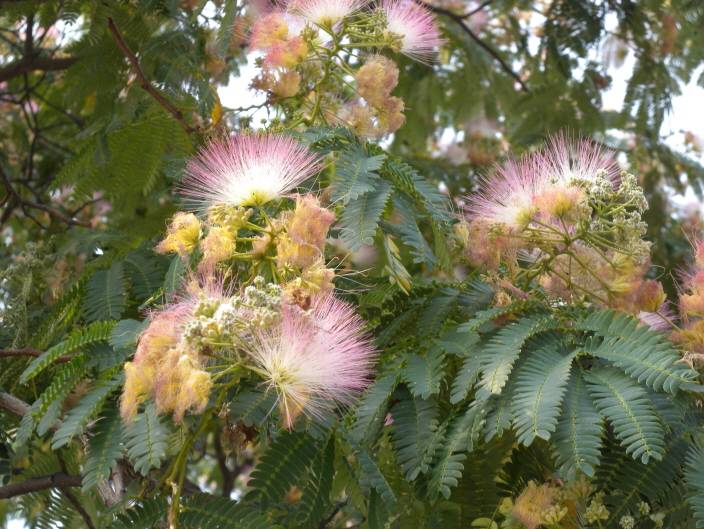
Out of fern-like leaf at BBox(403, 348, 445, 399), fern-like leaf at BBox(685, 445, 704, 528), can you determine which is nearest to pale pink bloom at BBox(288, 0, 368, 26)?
fern-like leaf at BBox(403, 348, 445, 399)

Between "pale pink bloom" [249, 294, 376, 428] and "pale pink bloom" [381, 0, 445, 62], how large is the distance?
1.26 m

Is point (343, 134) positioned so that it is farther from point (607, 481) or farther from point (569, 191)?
point (607, 481)

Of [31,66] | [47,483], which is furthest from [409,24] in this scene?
[31,66]

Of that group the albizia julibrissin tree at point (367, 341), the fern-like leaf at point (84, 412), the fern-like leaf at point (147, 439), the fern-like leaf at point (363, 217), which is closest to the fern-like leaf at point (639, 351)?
the albizia julibrissin tree at point (367, 341)

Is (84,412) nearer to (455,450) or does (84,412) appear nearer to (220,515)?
(220,515)

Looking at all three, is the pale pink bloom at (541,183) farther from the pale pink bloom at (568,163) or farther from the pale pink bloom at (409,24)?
the pale pink bloom at (409,24)

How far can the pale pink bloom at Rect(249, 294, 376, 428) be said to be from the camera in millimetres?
2328

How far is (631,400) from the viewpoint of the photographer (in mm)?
2516

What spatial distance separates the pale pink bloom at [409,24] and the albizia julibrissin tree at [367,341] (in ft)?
0.05

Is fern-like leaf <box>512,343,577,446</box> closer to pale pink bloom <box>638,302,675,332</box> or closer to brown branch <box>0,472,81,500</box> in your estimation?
pale pink bloom <box>638,302,675,332</box>

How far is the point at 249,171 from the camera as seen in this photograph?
2.71 metres

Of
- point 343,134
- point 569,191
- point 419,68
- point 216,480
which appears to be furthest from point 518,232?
point 216,480

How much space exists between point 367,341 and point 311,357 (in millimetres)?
289

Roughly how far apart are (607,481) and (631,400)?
0.31m
